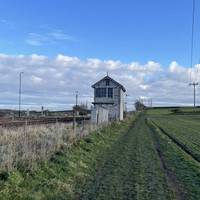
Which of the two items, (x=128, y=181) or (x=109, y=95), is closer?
(x=128, y=181)

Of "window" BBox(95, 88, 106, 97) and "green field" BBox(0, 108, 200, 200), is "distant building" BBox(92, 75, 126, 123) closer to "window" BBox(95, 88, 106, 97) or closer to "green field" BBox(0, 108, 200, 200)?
"window" BBox(95, 88, 106, 97)

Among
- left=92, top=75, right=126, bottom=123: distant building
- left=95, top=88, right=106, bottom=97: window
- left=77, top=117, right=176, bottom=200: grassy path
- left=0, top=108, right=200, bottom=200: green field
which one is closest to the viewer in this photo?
left=0, top=108, right=200, bottom=200: green field

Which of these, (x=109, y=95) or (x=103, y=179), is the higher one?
(x=109, y=95)

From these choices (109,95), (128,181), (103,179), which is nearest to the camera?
(128,181)

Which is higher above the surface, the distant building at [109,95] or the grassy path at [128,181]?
the distant building at [109,95]

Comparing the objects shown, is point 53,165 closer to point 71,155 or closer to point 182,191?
point 71,155

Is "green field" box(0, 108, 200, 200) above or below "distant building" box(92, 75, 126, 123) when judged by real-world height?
below

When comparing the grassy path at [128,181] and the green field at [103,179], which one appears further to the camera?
the grassy path at [128,181]

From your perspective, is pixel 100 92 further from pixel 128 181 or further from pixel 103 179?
pixel 128 181

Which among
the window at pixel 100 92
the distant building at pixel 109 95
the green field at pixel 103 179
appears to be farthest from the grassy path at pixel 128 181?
the window at pixel 100 92

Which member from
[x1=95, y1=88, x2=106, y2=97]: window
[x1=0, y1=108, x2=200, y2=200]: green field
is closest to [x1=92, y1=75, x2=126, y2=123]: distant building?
[x1=95, y1=88, x2=106, y2=97]: window

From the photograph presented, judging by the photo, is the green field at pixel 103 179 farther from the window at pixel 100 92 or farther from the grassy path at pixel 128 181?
the window at pixel 100 92

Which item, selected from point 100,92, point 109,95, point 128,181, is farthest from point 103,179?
point 100,92

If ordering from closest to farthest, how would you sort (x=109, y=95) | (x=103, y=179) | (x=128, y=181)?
1. (x=128, y=181)
2. (x=103, y=179)
3. (x=109, y=95)
